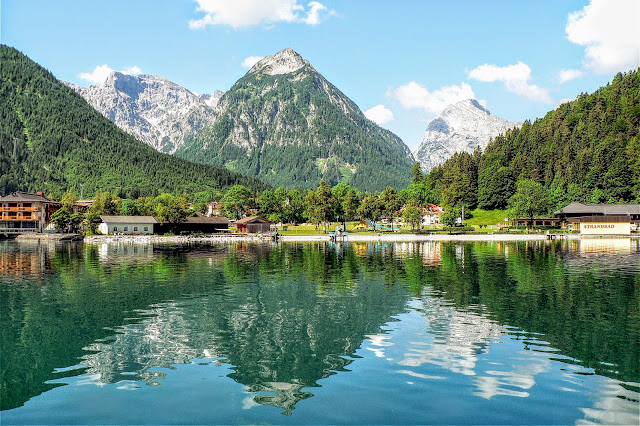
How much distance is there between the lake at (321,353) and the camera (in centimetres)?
1477

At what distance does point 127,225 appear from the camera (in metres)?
162

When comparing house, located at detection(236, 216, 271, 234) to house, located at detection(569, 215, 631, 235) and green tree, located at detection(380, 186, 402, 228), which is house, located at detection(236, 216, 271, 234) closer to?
green tree, located at detection(380, 186, 402, 228)

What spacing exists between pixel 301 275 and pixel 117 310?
23762 millimetres

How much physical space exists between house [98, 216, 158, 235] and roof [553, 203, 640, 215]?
15174 cm

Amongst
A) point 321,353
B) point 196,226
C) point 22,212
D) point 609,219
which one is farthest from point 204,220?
point 321,353

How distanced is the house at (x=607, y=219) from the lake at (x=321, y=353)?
4910 inches

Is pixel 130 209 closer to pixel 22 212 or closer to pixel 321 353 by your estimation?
pixel 22 212

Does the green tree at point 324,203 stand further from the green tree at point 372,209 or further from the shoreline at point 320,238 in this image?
the green tree at point 372,209

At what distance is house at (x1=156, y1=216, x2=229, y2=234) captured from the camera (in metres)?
169

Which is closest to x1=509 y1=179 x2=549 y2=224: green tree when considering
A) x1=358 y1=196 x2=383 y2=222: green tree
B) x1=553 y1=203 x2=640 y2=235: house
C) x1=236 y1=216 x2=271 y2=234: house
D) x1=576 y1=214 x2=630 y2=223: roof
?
x1=553 y1=203 x2=640 y2=235: house

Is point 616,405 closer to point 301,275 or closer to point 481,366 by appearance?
point 481,366

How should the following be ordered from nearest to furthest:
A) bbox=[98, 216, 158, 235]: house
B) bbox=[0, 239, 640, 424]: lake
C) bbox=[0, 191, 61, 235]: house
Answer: bbox=[0, 239, 640, 424]: lake < bbox=[98, 216, 158, 235]: house < bbox=[0, 191, 61, 235]: house

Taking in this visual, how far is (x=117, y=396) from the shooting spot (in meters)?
16.0

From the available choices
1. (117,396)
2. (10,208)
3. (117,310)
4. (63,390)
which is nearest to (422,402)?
Result: (117,396)
